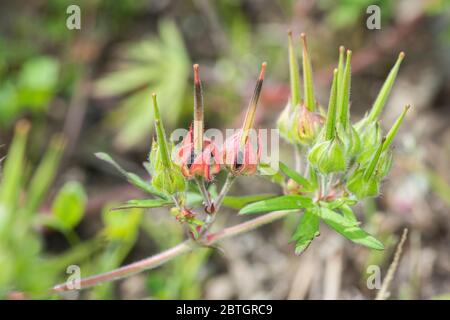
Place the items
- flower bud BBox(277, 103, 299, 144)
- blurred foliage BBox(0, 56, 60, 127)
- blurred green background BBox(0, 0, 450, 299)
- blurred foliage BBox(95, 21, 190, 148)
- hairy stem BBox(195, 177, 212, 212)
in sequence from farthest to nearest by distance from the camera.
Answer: blurred foliage BBox(95, 21, 190, 148) → blurred foliage BBox(0, 56, 60, 127) → blurred green background BBox(0, 0, 450, 299) → flower bud BBox(277, 103, 299, 144) → hairy stem BBox(195, 177, 212, 212)

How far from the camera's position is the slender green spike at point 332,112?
167 centimetres

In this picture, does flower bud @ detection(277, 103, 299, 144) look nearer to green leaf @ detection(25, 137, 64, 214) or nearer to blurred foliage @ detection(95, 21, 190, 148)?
green leaf @ detection(25, 137, 64, 214)

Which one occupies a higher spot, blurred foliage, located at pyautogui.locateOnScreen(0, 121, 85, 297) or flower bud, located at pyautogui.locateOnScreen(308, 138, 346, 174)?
flower bud, located at pyautogui.locateOnScreen(308, 138, 346, 174)

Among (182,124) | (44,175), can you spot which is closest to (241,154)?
(44,175)

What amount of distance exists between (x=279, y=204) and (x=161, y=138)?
15.4 inches

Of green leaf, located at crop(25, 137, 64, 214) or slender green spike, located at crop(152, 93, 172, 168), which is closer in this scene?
slender green spike, located at crop(152, 93, 172, 168)

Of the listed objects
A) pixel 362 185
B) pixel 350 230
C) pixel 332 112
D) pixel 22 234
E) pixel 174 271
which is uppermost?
pixel 332 112

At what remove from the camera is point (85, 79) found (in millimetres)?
4305

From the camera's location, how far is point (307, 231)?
5.84 feet

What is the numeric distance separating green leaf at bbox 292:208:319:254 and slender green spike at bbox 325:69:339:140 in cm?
23

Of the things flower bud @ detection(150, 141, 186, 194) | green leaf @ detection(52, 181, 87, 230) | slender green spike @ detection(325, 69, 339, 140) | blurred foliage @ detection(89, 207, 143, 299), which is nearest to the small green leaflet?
Result: slender green spike @ detection(325, 69, 339, 140)

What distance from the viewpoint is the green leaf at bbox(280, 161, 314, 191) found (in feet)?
6.25

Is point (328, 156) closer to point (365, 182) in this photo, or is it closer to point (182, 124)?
point (365, 182)

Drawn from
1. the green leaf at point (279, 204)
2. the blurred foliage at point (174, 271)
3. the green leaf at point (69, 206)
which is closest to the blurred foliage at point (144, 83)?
the blurred foliage at point (174, 271)
